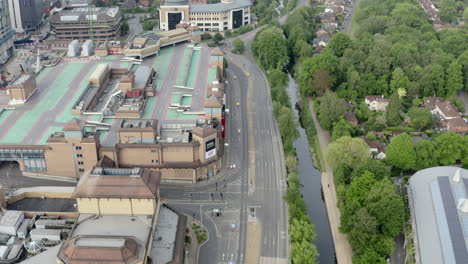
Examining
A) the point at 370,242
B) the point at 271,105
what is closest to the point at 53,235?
the point at 370,242

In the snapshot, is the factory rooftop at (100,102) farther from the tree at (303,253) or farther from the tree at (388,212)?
the tree at (388,212)

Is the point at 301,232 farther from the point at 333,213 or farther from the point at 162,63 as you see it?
the point at 162,63

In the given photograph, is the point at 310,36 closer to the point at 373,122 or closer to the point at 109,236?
the point at 373,122

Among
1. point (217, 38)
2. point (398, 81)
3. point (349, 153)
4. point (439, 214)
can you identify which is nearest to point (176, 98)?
point (349, 153)

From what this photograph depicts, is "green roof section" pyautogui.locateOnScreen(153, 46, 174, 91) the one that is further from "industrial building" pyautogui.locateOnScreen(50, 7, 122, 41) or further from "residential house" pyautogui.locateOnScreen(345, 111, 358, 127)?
"residential house" pyautogui.locateOnScreen(345, 111, 358, 127)

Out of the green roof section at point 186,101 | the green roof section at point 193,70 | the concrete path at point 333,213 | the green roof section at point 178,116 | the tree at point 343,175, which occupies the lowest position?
the concrete path at point 333,213

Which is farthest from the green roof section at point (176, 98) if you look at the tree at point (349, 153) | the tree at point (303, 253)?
the tree at point (303, 253)
